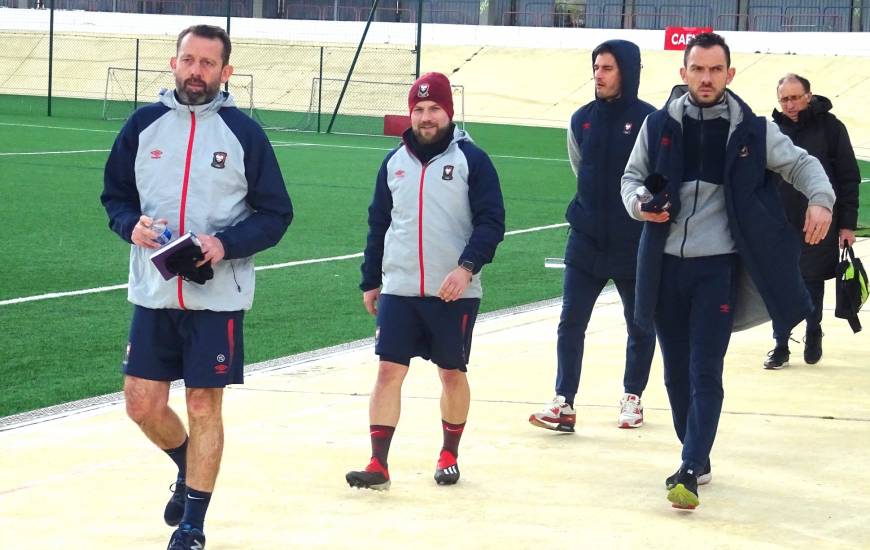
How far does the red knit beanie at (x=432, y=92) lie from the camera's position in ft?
21.5

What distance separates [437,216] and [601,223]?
1480mm

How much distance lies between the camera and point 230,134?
18.3 ft

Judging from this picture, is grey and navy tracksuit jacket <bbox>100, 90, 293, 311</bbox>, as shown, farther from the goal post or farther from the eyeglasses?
the goal post

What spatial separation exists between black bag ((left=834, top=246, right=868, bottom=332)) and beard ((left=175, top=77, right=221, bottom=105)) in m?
5.38

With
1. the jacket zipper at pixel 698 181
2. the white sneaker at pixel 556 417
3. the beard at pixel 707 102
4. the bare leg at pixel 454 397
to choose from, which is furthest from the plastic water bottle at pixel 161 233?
the white sneaker at pixel 556 417

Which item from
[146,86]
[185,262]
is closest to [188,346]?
[185,262]

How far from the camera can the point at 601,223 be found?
7.80m

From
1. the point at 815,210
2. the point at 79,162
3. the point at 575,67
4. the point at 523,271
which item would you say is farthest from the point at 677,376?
the point at 575,67

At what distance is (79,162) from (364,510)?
20.2 metres

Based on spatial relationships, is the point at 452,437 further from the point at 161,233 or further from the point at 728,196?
the point at 161,233

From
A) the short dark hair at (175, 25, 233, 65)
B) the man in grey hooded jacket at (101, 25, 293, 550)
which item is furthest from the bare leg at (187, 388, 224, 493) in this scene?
the short dark hair at (175, 25, 233, 65)

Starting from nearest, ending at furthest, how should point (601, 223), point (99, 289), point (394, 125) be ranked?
point (601, 223) → point (99, 289) → point (394, 125)

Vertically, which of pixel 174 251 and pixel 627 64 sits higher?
pixel 627 64

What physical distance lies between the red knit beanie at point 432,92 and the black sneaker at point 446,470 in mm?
1453
